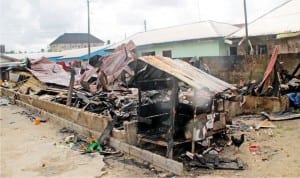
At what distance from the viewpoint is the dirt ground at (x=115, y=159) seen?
20.4 ft

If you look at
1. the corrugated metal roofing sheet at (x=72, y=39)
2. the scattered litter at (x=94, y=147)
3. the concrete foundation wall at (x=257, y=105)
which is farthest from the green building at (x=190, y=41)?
the corrugated metal roofing sheet at (x=72, y=39)

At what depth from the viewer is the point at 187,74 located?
6.68 metres

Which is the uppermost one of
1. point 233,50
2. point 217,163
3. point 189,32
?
point 189,32

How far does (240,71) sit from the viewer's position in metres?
15.3

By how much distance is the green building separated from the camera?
23609mm

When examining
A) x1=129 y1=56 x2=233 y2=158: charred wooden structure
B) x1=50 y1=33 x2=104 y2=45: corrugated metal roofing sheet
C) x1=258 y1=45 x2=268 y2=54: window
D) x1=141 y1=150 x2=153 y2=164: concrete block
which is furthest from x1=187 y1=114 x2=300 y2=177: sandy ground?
x1=50 y1=33 x2=104 y2=45: corrugated metal roofing sheet

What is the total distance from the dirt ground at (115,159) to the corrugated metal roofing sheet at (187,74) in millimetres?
1593

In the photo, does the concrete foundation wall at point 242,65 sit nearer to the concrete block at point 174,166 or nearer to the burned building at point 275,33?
the burned building at point 275,33

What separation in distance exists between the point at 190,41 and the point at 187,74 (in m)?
18.4

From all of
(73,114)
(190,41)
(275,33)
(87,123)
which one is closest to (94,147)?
(87,123)

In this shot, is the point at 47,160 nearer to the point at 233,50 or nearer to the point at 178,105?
the point at 178,105

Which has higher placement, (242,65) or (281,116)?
(242,65)

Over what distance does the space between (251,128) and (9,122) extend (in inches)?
347

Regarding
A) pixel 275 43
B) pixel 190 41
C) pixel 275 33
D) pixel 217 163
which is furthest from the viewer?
pixel 190 41
